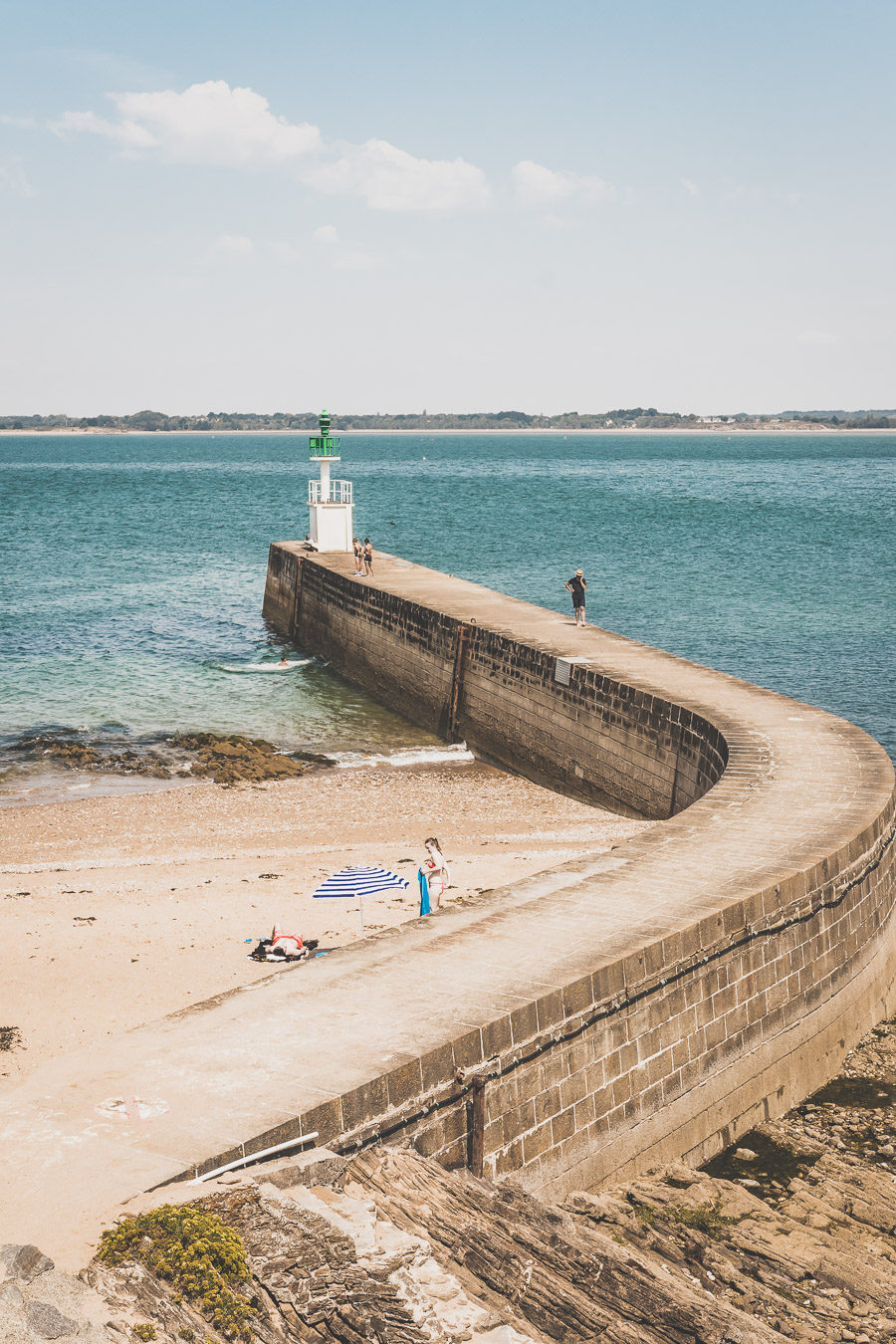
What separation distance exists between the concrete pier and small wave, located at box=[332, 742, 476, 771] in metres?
7.94

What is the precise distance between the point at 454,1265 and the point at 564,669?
14019mm

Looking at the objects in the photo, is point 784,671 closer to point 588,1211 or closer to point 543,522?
point 588,1211

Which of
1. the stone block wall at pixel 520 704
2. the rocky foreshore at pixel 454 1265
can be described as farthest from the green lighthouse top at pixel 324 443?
the rocky foreshore at pixel 454 1265

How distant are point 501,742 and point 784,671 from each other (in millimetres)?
10418

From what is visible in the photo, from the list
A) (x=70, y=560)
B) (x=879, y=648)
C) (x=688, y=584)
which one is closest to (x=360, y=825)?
(x=879, y=648)

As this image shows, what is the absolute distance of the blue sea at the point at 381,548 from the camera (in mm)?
25781

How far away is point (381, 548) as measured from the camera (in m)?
55.2

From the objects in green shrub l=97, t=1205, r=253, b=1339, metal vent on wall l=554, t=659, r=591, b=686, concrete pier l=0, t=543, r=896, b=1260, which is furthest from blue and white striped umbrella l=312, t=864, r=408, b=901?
metal vent on wall l=554, t=659, r=591, b=686

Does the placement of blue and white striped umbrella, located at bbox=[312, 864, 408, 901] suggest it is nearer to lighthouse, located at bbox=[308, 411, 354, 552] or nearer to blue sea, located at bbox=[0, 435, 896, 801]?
blue sea, located at bbox=[0, 435, 896, 801]

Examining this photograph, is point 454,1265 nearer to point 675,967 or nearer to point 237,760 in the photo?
point 675,967

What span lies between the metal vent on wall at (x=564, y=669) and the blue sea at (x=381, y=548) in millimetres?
5187

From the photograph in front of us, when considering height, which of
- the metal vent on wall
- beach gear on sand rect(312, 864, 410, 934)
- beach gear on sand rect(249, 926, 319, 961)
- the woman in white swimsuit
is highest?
the metal vent on wall

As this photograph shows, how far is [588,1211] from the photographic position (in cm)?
758

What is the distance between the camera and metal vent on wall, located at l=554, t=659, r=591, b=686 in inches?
752
